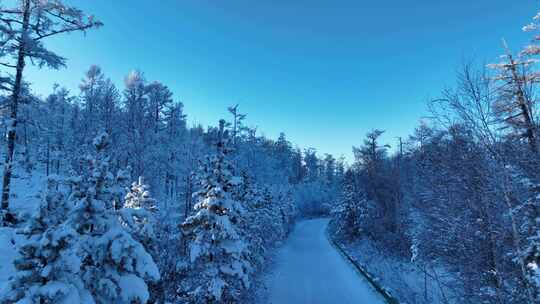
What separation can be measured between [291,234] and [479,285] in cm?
3334

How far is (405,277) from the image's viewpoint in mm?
18562

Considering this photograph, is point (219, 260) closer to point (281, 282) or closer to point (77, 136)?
point (281, 282)

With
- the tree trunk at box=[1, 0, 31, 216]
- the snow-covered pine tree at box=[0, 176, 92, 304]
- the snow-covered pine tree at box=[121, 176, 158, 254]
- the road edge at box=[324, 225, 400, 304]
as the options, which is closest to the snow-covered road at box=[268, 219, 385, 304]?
the road edge at box=[324, 225, 400, 304]

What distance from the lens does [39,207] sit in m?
3.92

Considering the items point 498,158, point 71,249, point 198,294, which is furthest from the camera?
point 198,294

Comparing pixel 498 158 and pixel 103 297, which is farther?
pixel 498 158

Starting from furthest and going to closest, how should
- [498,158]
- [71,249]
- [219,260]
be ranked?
[219,260] → [498,158] → [71,249]

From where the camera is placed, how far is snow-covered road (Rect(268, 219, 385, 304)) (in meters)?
14.2

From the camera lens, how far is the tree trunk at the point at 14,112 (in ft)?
34.0

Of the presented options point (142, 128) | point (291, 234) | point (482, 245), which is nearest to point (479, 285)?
point (482, 245)

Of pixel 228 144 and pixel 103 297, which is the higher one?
pixel 228 144

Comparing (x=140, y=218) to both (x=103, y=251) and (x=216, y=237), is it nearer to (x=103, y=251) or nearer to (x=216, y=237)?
(x=103, y=251)

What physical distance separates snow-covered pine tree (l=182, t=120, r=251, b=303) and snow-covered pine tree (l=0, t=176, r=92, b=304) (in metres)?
6.14

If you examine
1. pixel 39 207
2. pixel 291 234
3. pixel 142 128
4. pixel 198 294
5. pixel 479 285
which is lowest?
pixel 291 234
